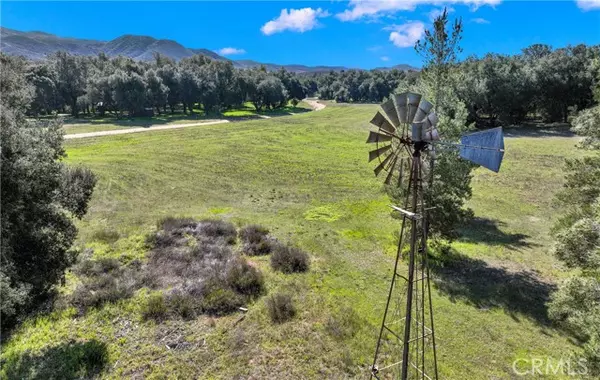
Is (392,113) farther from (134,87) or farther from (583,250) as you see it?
(134,87)

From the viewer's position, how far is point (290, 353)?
11.0 meters

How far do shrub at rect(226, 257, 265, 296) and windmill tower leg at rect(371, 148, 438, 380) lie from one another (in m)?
5.24

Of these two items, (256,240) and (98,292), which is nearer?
(98,292)

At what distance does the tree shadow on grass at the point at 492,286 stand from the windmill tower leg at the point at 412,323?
2.22 m

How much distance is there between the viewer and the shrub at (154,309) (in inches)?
488

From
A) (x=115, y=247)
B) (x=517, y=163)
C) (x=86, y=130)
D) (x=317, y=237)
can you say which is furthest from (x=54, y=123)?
(x=86, y=130)

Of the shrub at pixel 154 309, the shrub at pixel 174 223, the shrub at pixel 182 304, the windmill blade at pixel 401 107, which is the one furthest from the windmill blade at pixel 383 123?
the shrub at pixel 174 223

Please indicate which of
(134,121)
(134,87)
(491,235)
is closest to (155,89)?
(134,87)

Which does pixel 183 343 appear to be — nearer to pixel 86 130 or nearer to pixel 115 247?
pixel 115 247

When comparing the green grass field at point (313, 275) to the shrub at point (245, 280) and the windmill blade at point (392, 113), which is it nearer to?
the shrub at point (245, 280)

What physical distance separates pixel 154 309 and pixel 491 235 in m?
18.9

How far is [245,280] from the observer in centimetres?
1433

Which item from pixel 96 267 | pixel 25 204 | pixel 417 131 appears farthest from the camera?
pixel 96 267

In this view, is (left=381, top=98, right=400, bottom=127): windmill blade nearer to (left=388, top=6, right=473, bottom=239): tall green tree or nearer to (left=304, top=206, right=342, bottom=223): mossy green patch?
(left=388, top=6, right=473, bottom=239): tall green tree
